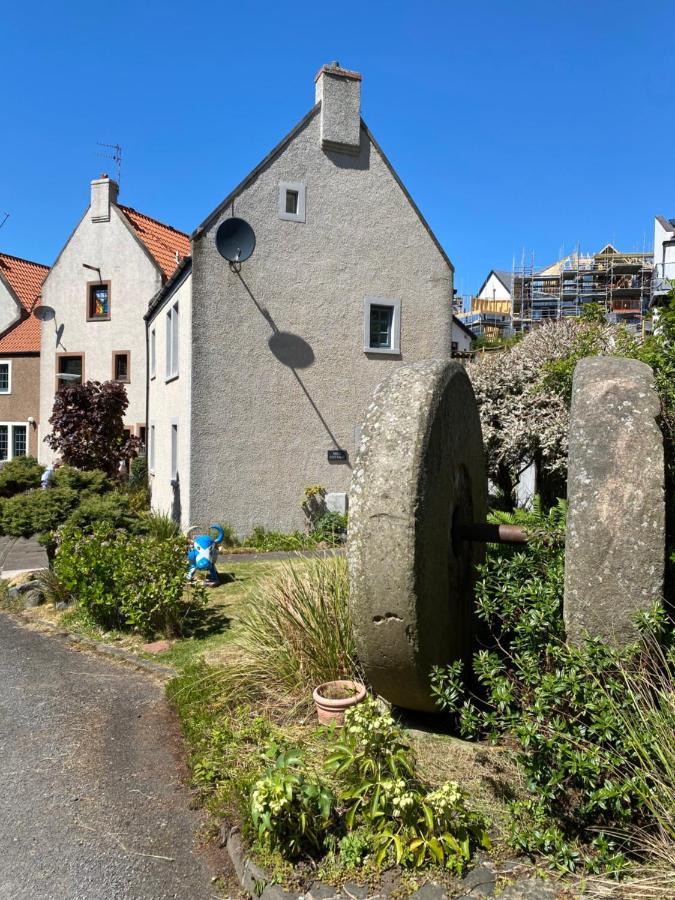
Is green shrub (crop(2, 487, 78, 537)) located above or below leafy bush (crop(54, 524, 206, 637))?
above

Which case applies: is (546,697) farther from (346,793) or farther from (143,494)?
(143,494)

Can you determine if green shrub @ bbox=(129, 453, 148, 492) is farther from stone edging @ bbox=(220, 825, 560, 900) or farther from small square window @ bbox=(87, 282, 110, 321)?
stone edging @ bbox=(220, 825, 560, 900)

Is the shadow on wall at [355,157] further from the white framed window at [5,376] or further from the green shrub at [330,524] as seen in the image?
the white framed window at [5,376]

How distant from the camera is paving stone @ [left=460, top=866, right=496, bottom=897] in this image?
285 cm

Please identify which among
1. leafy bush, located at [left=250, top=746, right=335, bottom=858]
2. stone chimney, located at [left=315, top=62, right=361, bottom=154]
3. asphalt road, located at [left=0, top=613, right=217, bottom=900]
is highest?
stone chimney, located at [left=315, top=62, right=361, bottom=154]

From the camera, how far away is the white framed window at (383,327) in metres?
15.9

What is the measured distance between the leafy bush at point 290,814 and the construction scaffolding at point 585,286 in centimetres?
5146

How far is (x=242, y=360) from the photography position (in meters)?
14.5

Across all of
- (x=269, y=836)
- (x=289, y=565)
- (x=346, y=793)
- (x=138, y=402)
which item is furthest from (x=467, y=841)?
(x=138, y=402)

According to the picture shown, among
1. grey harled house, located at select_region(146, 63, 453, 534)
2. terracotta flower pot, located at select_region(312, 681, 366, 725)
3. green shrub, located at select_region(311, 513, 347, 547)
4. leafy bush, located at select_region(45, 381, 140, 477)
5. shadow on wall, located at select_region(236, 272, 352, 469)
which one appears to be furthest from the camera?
leafy bush, located at select_region(45, 381, 140, 477)

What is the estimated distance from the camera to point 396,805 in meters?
3.14

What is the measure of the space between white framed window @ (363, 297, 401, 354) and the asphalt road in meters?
11.0

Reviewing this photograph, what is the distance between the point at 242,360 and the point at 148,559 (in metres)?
7.64

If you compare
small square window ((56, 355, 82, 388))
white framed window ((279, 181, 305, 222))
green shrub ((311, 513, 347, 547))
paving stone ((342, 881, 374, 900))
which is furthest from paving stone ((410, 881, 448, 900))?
small square window ((56, 355, 82, 388))
